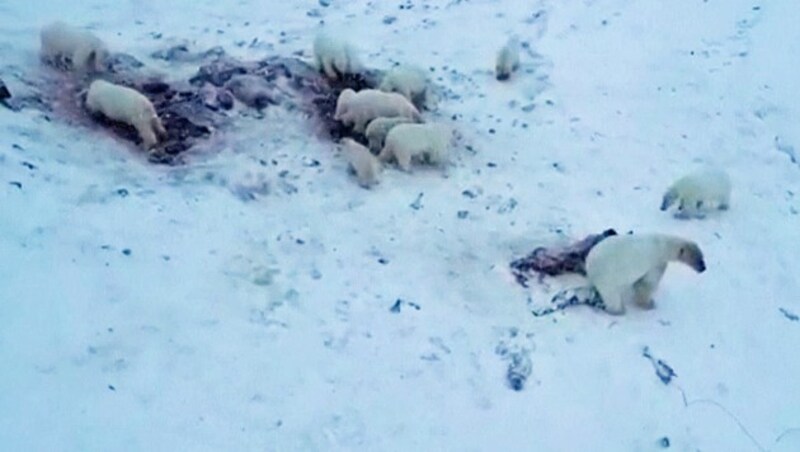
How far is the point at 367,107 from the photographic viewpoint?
298 inches

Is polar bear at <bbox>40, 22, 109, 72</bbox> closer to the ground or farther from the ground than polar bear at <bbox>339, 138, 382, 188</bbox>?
farther from the ground

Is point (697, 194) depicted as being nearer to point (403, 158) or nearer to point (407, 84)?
point (403, 158)

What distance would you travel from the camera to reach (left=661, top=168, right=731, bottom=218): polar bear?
700 centimetres

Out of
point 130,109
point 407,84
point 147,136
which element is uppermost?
point 130,109

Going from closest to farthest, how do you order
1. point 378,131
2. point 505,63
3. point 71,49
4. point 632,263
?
point 632,263 < point 378,131 < point 71,49 < point 505,63

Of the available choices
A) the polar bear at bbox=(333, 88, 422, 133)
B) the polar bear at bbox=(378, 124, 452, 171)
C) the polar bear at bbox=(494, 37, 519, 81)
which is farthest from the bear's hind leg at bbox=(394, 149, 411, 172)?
the polar bear at bbox=(494, 37, 519, 81)

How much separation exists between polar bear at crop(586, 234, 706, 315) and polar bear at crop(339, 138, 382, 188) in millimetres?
1609

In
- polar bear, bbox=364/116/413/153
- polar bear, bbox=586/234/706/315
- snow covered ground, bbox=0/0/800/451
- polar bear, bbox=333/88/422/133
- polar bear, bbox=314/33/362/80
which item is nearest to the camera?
snow covered ground, bbox=0/0/800/451

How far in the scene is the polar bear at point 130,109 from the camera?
6938mm

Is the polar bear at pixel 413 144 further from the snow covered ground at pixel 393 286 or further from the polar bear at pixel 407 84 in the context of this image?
the polar bear at pixel 407 84

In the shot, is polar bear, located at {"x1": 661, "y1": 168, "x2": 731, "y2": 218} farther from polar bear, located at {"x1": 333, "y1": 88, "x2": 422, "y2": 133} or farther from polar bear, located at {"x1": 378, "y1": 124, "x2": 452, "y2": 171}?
polar bear, located at {"x1": 333, "y1": 88, "x2": 422, "y2": 133}

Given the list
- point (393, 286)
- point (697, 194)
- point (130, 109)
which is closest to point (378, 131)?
point (130, 109)

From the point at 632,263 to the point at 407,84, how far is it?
2.82 m

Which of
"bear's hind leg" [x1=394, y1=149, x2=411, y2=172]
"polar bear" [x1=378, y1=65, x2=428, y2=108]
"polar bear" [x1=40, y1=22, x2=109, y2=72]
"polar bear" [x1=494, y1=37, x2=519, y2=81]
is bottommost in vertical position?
"polar bear" [x1=494, y1=37, x2=519, y2=81]
